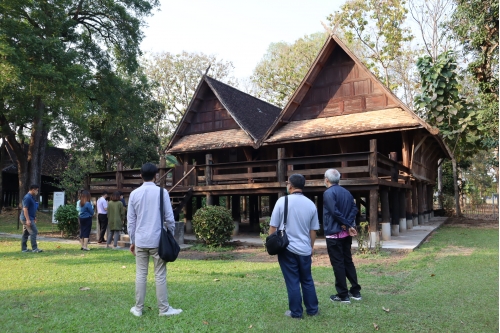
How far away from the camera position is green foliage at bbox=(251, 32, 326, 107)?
113 feet

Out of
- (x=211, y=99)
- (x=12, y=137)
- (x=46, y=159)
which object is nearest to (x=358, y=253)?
(x=211, y=99)

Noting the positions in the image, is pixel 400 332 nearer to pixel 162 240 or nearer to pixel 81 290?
pixel 162 240

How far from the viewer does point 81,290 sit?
6.41 metres

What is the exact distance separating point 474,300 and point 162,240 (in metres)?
4.47

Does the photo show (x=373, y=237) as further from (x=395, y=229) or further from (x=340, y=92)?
(x=340, y=92)

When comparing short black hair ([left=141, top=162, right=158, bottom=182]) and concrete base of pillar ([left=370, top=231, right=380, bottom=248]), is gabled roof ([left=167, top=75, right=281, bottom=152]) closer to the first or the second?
concrete base of pillar ([left=370, top=231, right=380, bottom=248])

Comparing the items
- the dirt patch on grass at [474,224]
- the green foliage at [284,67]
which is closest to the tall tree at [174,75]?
the green foliage at [284,67]

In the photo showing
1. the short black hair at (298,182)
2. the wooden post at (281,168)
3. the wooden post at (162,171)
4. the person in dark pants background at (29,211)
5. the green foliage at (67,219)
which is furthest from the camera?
the wooden post at (162,171)

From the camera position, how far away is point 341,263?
5.72m

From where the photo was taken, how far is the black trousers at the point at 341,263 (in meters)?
5.69

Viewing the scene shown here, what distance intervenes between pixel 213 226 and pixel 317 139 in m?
5.37

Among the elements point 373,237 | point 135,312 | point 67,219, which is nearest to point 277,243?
point 135,312

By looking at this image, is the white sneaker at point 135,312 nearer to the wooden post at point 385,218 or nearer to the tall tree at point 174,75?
the wooden post at point 385,218

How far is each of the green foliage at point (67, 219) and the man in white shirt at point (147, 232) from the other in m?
11.5
